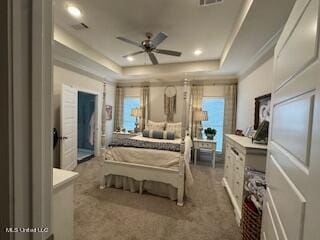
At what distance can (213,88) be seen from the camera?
16.3ft

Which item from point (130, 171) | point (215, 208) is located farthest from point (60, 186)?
point (215, 208)

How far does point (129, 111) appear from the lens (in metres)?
6.02

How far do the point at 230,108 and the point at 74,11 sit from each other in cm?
417

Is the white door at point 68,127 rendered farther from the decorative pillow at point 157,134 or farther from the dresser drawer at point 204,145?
the dresser drawer at point 204,145

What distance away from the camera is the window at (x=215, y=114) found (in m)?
4.99

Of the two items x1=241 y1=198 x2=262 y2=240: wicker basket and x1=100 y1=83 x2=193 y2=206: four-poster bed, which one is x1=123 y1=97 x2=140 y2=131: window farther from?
x1=241 y1=198 x2=262 y2=240: wicker basket

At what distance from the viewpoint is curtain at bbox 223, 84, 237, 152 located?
4.72m

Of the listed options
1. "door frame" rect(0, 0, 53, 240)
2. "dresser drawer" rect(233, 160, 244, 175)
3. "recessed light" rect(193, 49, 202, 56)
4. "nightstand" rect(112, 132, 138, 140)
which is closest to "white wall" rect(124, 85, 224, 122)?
"nightstand" rect(112, 132, 138, 140)

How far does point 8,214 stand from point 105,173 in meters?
2.70

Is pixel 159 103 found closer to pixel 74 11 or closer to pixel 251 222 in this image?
pixel 74 11

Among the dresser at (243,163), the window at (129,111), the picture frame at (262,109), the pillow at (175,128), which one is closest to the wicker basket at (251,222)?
the dresser at (243,163)

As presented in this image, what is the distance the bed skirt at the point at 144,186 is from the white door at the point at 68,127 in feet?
4.01

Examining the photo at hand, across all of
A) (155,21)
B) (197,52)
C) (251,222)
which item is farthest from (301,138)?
(197,52)

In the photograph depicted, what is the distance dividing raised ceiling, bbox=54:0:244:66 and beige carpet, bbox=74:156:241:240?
9.09 ft
